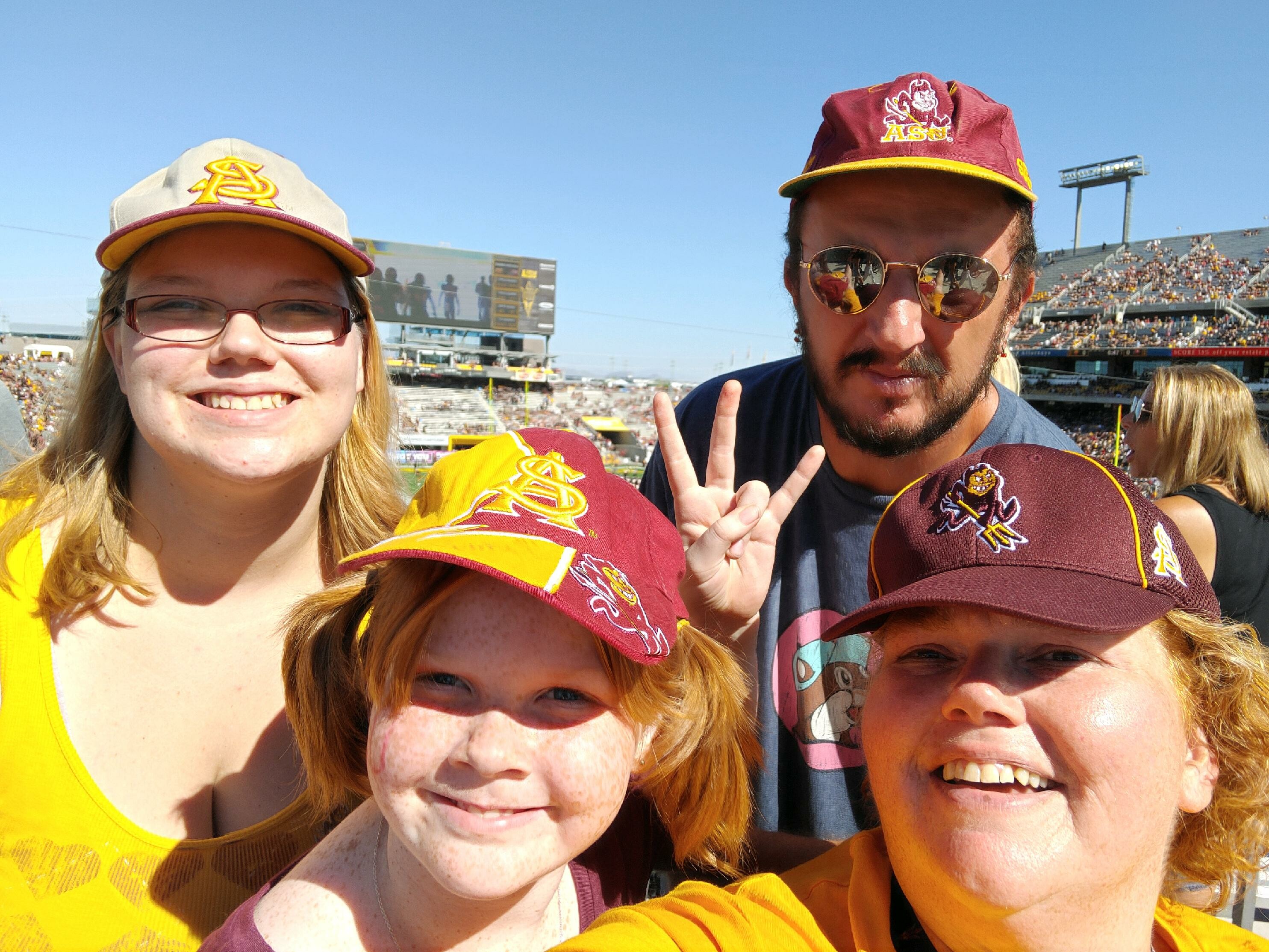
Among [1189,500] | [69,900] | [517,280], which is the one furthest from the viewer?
[517,280]

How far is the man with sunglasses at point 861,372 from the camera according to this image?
2.26 m

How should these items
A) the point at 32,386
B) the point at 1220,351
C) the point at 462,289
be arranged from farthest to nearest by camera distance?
the point at 462,289, the point at 1220,351, the point at 32,386

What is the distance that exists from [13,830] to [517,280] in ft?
173

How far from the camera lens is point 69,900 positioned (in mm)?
1853

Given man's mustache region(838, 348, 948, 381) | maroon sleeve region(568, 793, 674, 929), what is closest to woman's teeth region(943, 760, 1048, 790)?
maroon sleeve region(568, 793, 674, 929)

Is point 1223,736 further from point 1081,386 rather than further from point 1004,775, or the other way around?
point 1081,386

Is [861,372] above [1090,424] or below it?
below

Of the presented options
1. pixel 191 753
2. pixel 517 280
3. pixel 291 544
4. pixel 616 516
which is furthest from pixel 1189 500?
pixel 517 280

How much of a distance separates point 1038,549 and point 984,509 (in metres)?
0.12

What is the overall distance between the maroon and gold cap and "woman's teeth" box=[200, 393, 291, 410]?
546 mm

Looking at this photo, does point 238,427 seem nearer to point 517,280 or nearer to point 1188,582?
point 1188,582

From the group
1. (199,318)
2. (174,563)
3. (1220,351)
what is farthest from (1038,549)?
(1220,351)

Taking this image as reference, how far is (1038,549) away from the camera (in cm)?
146

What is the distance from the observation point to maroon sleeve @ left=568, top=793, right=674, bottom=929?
1.87m
